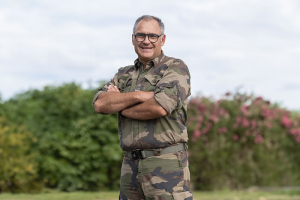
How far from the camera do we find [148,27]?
4160mm

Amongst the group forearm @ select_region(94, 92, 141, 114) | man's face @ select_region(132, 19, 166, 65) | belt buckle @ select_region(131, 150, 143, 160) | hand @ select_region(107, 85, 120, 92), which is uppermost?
man's face @ select_region(132, 19, 166, 65)

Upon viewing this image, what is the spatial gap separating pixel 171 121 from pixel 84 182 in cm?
704

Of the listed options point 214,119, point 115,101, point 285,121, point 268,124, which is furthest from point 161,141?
point 285,121

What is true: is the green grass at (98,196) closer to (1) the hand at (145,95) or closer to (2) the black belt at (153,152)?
(2) the black belt at (153,152)

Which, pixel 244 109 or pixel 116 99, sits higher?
pixel 244 109

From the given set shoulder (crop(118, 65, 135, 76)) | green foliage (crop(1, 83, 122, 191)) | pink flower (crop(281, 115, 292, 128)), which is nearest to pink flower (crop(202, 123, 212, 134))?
green foliage (crop(1, 83, 122, 191))

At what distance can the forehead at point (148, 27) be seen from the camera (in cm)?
415

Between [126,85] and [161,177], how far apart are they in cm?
105

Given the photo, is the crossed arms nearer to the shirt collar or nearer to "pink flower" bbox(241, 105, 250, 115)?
the shirt collar

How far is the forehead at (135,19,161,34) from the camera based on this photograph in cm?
415

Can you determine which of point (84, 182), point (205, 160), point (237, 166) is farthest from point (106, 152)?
point (237, 166)

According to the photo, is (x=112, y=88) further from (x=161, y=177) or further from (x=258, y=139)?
(x=258, y=139)

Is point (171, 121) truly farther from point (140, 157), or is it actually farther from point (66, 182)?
point (66, 182)

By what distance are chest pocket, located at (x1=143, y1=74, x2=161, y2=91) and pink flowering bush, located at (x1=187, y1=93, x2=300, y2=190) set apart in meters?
7.16
